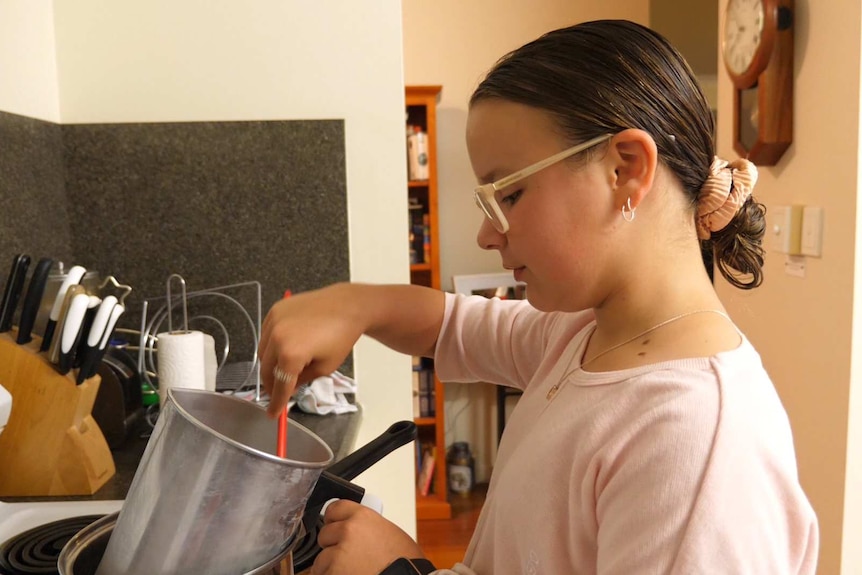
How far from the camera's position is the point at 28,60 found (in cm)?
137

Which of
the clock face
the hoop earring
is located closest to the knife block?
the hoop earring

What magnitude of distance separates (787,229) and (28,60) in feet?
5.59

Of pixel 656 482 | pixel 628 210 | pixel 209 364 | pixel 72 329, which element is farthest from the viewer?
pixel 209 364

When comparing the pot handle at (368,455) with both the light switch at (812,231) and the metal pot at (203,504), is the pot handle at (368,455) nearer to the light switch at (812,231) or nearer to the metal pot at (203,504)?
the metal pot at (203,504)

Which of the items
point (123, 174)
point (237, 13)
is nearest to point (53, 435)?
point (123, 174)

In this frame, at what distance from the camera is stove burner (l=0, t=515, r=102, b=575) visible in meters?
0.82

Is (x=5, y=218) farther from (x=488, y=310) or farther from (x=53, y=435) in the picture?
(x=488, y=310)

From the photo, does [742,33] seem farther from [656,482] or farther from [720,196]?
[656,482]

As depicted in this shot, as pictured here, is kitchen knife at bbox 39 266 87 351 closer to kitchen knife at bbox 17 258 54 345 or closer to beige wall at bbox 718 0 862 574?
kitchen knife at bbox 17 258 54 345

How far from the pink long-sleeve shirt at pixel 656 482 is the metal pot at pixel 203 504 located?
0.20 metres

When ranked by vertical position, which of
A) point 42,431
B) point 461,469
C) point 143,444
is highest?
point 42,431

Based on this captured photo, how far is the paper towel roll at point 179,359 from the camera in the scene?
1.25 metres

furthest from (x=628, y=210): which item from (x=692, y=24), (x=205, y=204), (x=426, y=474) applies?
(x=692, y=24)

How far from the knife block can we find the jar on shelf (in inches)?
92.7
